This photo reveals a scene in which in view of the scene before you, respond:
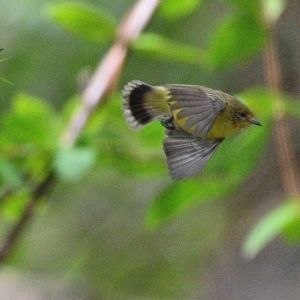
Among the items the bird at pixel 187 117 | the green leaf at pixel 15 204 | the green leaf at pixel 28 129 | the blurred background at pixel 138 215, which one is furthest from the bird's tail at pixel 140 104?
the blurred background at pixel 138 215

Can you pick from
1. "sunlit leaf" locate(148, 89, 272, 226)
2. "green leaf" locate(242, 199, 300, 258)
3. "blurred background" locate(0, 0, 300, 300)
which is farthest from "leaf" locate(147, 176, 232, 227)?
"blurred background" locate(0, 0, 300, 300)

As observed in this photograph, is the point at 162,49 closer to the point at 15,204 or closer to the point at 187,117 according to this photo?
the point at 15,204

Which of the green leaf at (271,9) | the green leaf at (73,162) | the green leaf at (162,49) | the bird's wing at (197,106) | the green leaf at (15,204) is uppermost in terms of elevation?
the bird's wing at (197,106)

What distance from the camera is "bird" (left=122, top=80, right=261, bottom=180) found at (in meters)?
0.47

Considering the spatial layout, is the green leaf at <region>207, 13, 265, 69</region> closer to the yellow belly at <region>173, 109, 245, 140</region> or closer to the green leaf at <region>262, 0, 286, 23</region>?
the green leaf at <region>262, 0, 286, 23</region>

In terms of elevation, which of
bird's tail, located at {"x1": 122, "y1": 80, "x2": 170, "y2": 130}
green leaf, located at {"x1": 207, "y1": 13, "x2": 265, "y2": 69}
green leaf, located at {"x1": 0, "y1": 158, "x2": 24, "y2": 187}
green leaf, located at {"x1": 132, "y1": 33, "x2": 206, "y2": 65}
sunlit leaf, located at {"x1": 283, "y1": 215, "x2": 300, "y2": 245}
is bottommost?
green leaf, located at {"x1": 0, "y1": 158, "x2": 24, "y2": 187}

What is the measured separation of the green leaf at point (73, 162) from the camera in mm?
1034

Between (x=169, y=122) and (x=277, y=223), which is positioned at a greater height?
(x=169, y=122)

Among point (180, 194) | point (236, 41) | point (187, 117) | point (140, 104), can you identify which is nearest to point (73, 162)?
point (180, 194)

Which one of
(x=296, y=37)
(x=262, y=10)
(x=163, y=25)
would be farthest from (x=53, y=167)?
(x=296, y=37)

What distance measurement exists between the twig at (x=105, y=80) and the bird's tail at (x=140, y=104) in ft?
2.02

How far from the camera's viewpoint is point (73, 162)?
1.06 metres

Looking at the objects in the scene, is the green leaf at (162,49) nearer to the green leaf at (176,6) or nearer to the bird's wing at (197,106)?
the green leaf at (176,6)

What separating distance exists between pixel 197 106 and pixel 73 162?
2.03 ft
